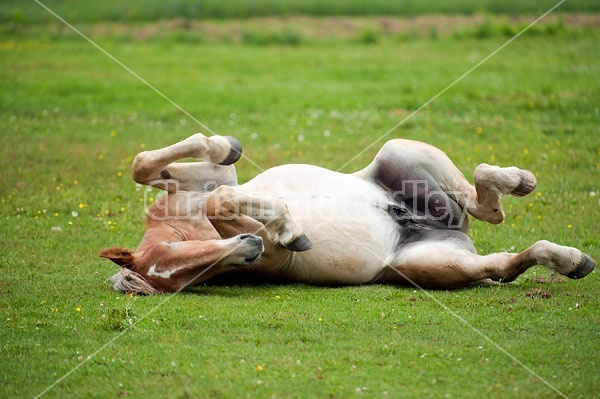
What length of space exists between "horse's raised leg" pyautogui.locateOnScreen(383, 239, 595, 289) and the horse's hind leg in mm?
451

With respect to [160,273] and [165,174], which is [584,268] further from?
[165,174]

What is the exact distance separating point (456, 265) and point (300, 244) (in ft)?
4.45

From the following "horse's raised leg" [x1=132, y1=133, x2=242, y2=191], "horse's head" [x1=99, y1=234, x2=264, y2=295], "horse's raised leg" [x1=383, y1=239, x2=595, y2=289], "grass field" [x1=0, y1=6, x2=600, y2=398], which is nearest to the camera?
"grass field" [x1=0, y1=6, x2=600, y2=398]

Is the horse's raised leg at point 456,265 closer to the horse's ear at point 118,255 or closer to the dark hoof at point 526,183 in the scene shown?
the dark hoof at point 526,183

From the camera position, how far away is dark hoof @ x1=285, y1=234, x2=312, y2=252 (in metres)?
7.19

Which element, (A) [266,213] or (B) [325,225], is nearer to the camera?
(A) [266,213]

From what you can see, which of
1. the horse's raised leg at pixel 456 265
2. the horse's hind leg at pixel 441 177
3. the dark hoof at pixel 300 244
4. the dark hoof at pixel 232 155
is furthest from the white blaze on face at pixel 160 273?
the horse's hind leg at pixel 441 177

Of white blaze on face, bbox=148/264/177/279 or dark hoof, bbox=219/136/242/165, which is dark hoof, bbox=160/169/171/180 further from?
white blaze on face, bbox=148/264/177/279

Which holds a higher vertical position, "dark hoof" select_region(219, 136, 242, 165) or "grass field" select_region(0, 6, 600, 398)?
"dark hoof" select_region(219, 136, 242, 165)

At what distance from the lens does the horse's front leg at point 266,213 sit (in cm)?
718

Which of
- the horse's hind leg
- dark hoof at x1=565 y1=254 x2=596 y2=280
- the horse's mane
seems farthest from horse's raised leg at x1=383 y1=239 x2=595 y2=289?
the horse's mane

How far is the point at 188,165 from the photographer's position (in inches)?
314

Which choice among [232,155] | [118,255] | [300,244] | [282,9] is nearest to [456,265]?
[300,244]

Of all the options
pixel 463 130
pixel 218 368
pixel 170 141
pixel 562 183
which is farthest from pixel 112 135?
pixel 218 368
